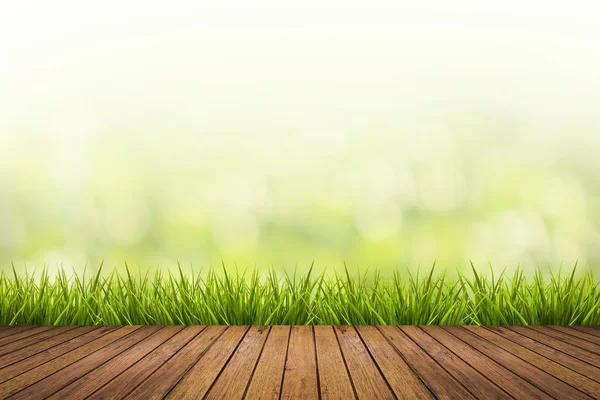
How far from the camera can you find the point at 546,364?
6.73 ft

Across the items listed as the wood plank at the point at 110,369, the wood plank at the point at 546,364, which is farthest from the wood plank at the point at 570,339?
the wood plank at the point at 110,369

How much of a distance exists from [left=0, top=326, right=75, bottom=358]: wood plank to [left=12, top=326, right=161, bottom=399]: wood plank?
448mm

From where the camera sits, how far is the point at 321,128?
3609mm

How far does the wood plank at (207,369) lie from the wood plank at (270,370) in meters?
0.08

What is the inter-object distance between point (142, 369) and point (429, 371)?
3.92 ft

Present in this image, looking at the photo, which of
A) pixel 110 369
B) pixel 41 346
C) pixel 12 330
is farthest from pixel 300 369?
pixel 12 330

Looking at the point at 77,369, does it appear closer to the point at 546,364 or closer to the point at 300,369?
the point at 300,369

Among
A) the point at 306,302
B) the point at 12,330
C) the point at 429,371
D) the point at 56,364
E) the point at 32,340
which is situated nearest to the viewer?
the point at 429,371

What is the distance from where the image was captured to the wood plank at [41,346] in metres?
2.12

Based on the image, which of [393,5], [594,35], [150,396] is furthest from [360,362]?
[594,35]

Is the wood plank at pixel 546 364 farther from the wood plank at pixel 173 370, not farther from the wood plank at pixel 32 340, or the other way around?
the wood plank at pixel 32 340

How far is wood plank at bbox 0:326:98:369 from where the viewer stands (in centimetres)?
212

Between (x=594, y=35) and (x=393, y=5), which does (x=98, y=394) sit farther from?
(x=594, y=35)

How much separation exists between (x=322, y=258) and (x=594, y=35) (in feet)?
9.04
